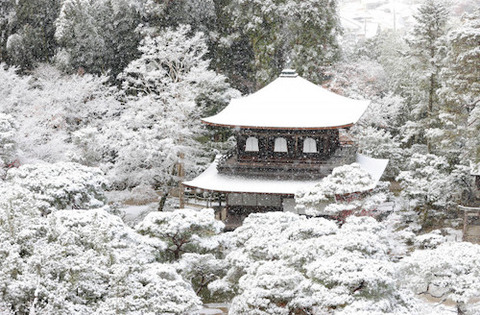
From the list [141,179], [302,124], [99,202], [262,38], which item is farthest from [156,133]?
[262,38]

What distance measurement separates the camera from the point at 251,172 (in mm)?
24719

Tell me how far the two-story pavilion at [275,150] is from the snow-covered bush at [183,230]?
25.3 feet

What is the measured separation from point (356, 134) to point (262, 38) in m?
7.71

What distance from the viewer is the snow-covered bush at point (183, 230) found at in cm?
1470

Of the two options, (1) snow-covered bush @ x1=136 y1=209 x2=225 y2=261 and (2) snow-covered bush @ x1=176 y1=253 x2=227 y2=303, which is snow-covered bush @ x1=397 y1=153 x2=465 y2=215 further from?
(2) snow-covered bush @ x1=176 y1=253 x2=227 y2=303

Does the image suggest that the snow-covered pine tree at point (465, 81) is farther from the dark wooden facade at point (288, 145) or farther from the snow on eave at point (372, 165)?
the dark wooden facade at point (288, 145)

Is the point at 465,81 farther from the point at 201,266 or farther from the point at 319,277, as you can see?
the point at 319,277

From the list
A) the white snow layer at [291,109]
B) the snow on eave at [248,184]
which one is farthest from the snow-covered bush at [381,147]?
the snow on eave at [248,184]

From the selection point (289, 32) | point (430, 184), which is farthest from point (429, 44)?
point (289, 32)

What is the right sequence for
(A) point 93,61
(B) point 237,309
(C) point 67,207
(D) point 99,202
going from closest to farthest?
(B) point 237,309 → (C) point 67,207 → (D) point 99,202 → (A) point 93,61

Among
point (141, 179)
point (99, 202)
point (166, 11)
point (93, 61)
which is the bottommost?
A: point (141, 179)

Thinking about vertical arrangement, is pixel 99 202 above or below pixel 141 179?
above

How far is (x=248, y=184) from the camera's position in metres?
23.5

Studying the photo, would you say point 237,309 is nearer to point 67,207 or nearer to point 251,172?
point 67,207
